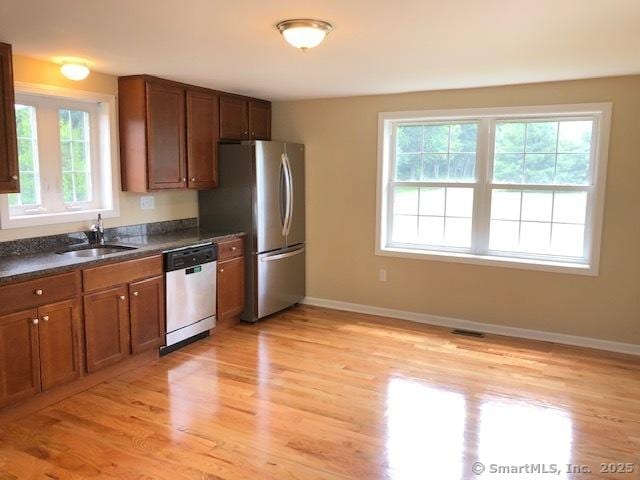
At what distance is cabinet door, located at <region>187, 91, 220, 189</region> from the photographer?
4.34 meters

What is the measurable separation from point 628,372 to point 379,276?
2.22 m

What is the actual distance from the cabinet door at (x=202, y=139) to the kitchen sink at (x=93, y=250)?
914mm

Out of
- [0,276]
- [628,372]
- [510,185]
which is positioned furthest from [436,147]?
[0,276]

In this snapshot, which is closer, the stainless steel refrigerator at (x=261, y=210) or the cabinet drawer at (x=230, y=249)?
the cabinet drawer at (x=230, y=249)

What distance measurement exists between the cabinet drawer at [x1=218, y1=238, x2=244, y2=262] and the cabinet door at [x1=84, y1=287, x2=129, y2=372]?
102 cm

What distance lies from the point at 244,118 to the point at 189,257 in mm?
1668

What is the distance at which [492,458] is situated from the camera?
2545mm

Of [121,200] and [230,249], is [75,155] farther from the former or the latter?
[230,249]

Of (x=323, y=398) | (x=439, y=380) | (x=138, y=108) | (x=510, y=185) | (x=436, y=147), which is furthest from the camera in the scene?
(x=436, y=147)

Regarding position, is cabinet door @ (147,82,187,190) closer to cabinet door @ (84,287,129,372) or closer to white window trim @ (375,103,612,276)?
cabinet door @ (84,287,129,372)

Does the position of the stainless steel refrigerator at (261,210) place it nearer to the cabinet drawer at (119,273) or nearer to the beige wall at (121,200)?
the beige wall at (121,200)

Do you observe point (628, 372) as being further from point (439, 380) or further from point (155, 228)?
Answer: point (155, 228)

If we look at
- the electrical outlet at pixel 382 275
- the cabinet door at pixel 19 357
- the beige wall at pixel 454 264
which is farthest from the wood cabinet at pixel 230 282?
the cabinet door at pixel 19 357

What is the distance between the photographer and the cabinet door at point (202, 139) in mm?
4340
